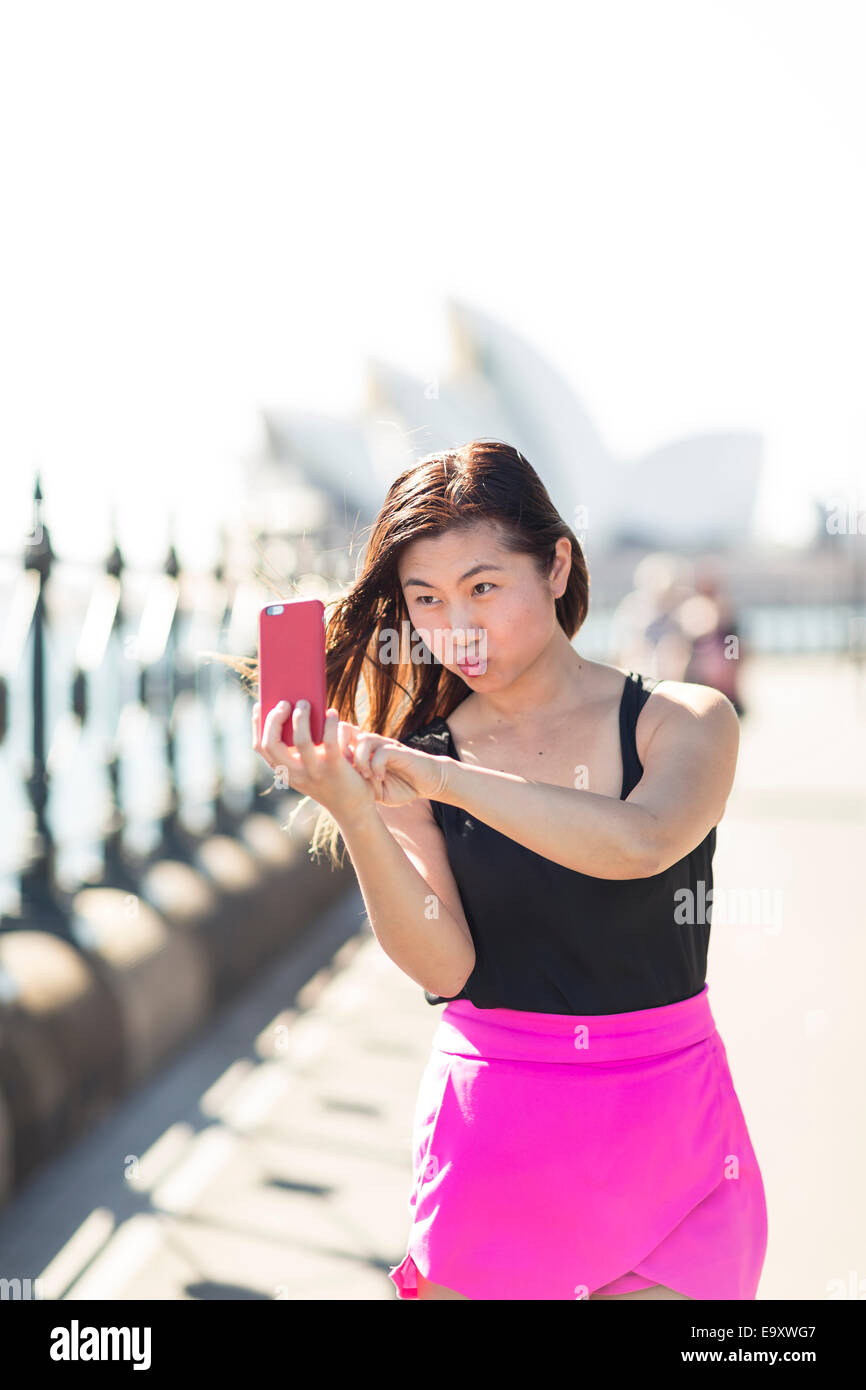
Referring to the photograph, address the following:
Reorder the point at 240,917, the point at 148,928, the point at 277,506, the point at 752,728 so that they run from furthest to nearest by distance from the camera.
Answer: the point at 752,728 → the point at 277,506 → the point at 240,917 → the point at 148,928

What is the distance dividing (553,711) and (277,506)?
4.67 meters

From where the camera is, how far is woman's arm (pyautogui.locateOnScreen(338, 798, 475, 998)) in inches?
62.3

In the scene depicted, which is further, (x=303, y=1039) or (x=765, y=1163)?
(x=303, y=1039)

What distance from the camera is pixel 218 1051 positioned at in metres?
4.33

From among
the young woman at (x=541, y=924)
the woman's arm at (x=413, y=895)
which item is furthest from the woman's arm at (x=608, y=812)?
the woman's arm at (x=413, y=895)

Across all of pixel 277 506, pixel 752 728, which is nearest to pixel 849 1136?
pixel 277 506

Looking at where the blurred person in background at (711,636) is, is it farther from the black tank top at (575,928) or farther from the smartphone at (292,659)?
the smartphone at (292,659)

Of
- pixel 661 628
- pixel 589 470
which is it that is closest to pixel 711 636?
pixel 661 628

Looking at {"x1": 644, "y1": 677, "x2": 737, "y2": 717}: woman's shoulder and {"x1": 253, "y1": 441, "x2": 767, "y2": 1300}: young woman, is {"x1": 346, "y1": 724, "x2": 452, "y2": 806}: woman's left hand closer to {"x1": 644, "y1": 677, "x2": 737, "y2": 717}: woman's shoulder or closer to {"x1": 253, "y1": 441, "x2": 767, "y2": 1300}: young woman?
{"x1": 253, "y1": 441, "x2": 767, "y2": 1300}: young woman

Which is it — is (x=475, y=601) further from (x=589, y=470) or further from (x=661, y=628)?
(x=589, y=470)

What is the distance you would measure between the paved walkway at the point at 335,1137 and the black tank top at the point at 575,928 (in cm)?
147

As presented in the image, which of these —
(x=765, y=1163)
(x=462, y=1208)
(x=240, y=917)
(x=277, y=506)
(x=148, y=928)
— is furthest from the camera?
(x=277, y=506)

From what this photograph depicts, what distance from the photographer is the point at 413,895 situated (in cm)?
163
